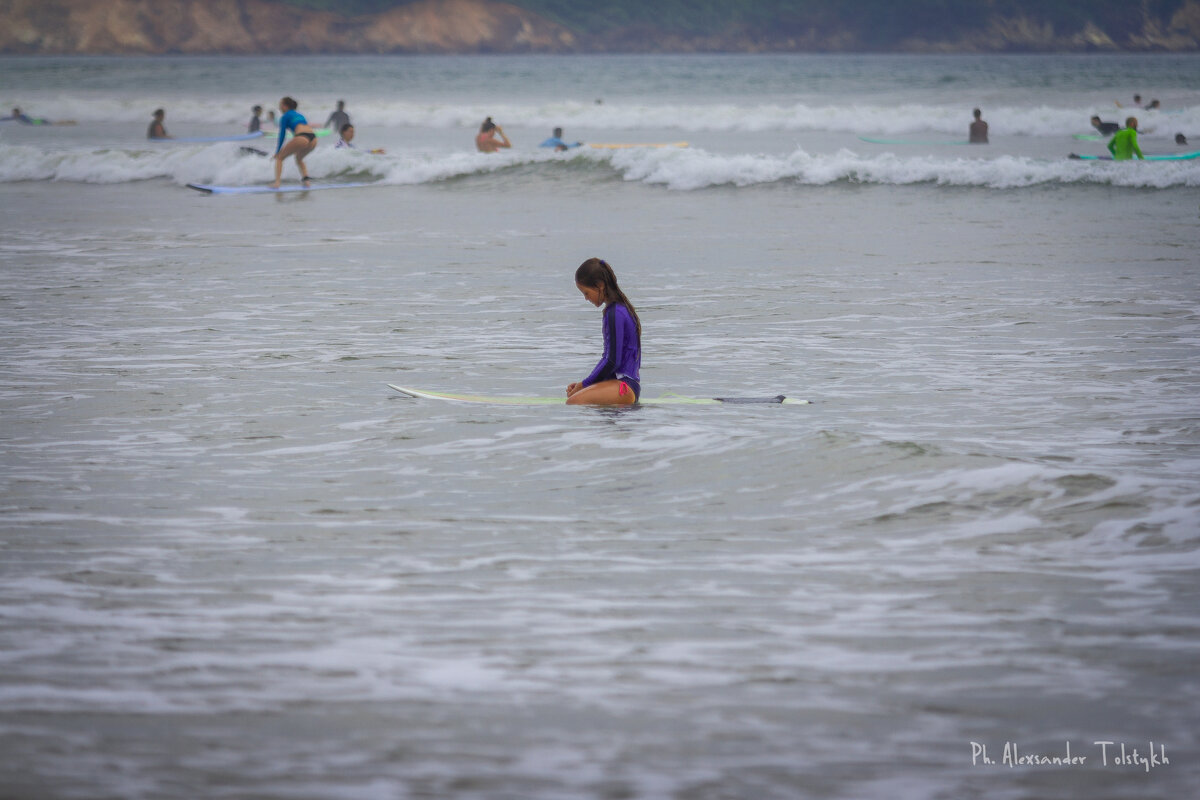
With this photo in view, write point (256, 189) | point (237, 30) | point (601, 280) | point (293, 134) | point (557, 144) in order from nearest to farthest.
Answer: point (601, 280) → point (256, 189) → point (293, 134) → point (557, 144) → point (237, 30)

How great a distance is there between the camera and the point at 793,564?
559 centimetres

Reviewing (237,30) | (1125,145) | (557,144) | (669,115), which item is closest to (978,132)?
(1125,145)

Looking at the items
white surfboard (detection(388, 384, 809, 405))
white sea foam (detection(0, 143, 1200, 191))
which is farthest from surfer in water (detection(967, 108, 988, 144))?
white surfboard (detection(388, 384, 809, 405))

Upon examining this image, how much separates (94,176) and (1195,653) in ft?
99.8

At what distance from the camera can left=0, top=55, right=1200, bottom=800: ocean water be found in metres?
3.98

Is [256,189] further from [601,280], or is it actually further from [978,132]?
[978,132]

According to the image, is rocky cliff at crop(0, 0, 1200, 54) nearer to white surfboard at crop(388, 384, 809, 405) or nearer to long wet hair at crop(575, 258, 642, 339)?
white surfboard at crop(388, 384, 809, 405)

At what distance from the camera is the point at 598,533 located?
600cm

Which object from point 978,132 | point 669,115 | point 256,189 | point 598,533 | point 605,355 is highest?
point 669,115

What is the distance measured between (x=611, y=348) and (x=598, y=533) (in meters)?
2.62

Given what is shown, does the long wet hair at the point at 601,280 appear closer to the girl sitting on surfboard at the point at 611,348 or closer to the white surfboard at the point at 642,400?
the girl sitting on surfboard at the point at 611,348

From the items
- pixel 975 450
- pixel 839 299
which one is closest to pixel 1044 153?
pixel 839 299

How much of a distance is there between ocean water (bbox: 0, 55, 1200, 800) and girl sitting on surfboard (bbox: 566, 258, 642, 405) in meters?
0.17

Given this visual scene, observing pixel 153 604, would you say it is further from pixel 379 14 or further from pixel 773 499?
pixel 379 14
